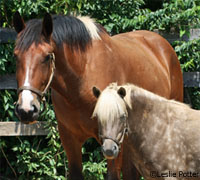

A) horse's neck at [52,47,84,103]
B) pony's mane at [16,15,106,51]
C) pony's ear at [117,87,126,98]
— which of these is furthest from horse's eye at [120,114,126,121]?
pony's mane at [16,15,106,51]

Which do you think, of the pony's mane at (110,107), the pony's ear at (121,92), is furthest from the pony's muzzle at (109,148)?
the pony's ear at (121,92)

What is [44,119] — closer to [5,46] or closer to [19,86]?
[5,46]

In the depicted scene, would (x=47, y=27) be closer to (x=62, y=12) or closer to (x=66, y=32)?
(x=66, y=32)

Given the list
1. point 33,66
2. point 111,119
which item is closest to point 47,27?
point 33,66

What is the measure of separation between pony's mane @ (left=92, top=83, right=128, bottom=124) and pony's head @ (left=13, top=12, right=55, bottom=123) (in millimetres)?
573

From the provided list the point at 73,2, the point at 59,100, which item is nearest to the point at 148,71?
the point at 59,100

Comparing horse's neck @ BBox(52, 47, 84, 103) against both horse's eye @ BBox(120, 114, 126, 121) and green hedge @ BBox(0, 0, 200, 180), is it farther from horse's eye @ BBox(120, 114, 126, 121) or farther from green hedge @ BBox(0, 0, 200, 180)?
green hedge @ BBox(0, 0, 200, 180)

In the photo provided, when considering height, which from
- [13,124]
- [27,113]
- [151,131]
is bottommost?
[13,124]

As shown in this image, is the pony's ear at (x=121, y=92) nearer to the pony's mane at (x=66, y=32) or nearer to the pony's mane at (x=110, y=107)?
the pony's mane at (x=110, y=107)

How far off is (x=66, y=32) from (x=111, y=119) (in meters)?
1.09

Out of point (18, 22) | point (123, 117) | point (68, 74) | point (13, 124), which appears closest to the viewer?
point (123, 117)

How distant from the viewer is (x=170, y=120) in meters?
3.31

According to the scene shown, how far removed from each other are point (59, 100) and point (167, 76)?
1609 millimetres

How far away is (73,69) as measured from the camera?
12.5 ft
